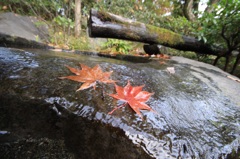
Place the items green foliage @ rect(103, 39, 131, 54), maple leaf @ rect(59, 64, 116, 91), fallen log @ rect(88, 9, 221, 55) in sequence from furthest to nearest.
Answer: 1. green foliage @ rect(103, 39, 131, 54)
2. fallen log @ rect(88, 9, 221, 55)
3. maple leaf @ rect(59, 64, 116, 91)

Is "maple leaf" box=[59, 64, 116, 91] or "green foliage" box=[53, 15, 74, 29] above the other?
"green foliage" box=[53, 15, 74, 29]

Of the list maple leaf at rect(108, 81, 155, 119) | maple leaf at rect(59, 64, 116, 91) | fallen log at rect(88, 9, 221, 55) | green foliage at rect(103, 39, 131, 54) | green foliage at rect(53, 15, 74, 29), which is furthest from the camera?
green foliage at rect(103, 39, 131, 54)

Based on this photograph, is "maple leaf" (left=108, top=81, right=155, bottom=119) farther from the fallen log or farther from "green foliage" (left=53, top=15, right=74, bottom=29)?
"green foliage" (left=53, top=15, right=74, bottom=29)

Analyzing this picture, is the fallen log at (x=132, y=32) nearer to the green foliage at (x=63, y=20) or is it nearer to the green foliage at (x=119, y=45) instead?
the green foliage at (x=63, y=20)

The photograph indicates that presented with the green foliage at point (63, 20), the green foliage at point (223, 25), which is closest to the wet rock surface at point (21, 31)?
the green foliage at point (63, 20)

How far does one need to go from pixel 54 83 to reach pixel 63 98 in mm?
190

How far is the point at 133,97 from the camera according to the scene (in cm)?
111

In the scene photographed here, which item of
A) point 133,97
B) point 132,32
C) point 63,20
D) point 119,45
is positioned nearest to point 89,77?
point 133,97

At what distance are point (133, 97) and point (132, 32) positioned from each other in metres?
2.62

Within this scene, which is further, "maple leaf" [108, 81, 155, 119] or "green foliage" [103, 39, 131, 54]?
"green foliage" [103, 39, 131, 54]

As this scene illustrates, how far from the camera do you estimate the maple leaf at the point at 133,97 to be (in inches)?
39.9

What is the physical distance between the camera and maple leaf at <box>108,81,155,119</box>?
1015mm

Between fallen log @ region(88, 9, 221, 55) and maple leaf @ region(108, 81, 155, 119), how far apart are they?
7.11 ft

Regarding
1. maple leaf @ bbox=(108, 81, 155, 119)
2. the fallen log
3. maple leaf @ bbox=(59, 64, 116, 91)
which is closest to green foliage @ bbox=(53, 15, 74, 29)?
the fallen log
